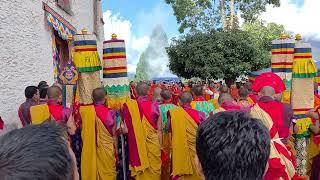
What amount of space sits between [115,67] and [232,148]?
4318mm

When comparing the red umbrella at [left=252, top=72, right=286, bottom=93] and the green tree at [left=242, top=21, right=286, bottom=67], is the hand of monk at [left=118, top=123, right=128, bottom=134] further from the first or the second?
the green tree at [left=242, top=21, right=286, bottom=67]

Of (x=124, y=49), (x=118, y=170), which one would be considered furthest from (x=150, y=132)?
(x=124, y=49)

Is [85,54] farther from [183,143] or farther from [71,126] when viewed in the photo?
[183,143]

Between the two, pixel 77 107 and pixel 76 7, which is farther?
pixel 76 7

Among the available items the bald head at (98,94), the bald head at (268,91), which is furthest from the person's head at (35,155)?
the bald head at (98,94)

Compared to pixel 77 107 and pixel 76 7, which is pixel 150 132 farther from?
pixel 76 7

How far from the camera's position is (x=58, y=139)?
1.68 metres

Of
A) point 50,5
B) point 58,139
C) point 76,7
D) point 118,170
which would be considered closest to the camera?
point 58,139

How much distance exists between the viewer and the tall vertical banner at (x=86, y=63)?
5.95 meters

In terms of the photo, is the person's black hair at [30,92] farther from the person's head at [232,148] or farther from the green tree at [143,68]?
the green tree at [143,68]

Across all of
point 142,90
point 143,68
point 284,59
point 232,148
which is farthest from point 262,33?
point 143,68

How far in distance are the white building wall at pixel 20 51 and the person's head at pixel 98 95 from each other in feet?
6.85

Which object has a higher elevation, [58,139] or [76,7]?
[76,7]

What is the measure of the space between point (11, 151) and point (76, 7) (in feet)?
50.4
